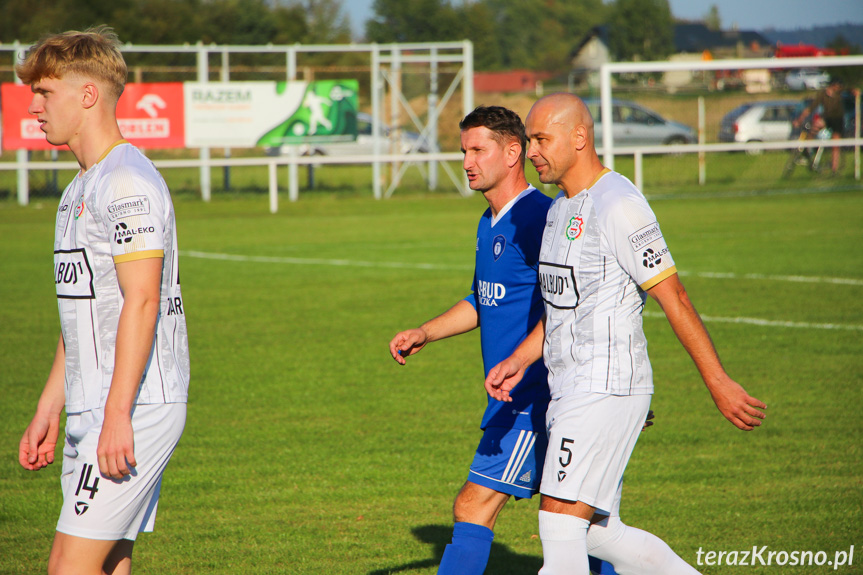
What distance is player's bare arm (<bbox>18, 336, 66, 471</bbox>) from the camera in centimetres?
305

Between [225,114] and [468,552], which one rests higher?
[225,114]

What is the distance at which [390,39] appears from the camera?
72.3 metres

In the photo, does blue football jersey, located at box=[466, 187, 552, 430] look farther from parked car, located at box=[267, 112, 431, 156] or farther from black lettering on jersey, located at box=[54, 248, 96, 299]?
parked car, located at box=[267, 112, 431, 156]

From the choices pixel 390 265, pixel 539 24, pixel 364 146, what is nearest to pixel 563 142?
pixel 390 265

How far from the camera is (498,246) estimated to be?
3.60m

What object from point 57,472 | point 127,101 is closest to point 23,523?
point 57,472

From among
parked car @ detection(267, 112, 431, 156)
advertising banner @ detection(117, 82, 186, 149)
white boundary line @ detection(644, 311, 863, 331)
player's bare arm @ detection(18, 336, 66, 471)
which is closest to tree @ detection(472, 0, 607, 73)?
parked car @ detection(267, 112, 431, 156)

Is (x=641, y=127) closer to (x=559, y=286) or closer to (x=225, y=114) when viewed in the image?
(x=225, y=114)

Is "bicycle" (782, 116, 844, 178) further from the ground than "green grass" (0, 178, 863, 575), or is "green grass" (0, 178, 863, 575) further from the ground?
"bicycle" (782, 116, 844, 178)

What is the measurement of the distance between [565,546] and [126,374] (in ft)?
4.94

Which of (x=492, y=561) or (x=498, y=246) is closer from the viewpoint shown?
(x=498, y=246)

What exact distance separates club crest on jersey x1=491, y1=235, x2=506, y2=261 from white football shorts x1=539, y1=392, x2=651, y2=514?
2.42 ft

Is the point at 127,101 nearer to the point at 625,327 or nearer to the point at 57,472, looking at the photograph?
the point at 57,472

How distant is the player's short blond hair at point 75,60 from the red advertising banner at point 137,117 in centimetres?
2067
